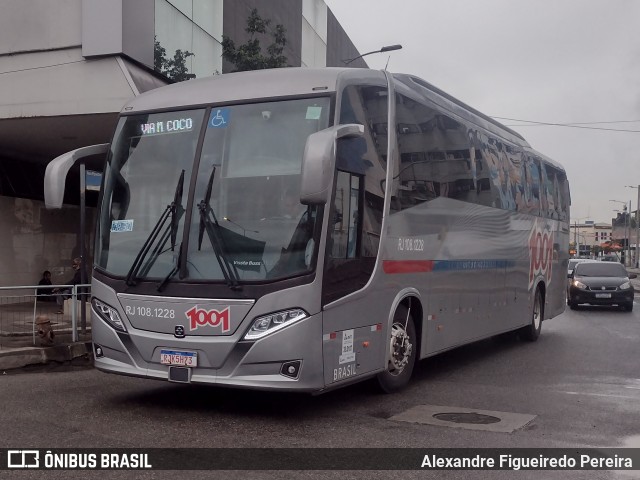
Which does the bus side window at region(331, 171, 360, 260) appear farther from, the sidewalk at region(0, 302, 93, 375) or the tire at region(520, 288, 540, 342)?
the tire at region(520, 288, 540, 342)

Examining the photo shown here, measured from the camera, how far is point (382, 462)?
570 centimetres

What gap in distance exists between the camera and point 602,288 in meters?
23.4

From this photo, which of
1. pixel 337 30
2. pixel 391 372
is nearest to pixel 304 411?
pixel 391 372

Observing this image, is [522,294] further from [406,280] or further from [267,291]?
[267,291]

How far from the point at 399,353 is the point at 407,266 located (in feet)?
3.31

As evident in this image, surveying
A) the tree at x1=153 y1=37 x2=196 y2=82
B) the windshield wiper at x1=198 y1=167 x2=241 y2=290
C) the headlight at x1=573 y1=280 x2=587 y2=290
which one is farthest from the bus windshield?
the headlight at x1=573 y1=280 x2=587 y2=290

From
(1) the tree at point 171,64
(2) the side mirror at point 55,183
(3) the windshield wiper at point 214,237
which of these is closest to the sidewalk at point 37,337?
(2) the side mirror at point 55,183

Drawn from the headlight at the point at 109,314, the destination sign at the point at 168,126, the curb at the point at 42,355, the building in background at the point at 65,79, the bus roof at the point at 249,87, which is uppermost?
the building in background at the point at 65,79

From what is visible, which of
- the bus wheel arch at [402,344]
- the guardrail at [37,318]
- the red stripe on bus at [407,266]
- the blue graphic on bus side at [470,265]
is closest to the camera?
the red stripe on bus at [407,266]

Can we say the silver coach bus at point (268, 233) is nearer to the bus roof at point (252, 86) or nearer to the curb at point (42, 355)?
the bus roof at point (252, 86)

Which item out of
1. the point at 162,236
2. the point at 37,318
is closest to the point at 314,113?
the point at 162,236

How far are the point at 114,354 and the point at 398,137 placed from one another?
12.7 ft

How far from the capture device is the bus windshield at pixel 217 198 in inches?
269

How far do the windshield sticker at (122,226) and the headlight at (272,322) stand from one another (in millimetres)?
1737
